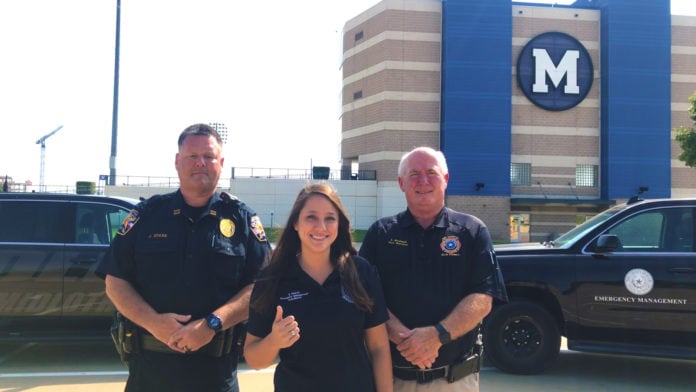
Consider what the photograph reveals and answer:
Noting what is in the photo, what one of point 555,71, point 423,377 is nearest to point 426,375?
point 423,377

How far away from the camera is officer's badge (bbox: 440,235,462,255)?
110 inches

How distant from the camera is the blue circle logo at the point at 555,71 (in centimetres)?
3375

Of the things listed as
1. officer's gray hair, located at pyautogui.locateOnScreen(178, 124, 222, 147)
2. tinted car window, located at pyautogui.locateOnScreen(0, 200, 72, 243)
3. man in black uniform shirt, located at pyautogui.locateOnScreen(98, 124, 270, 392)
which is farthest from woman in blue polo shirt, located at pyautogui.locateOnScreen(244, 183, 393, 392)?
tinted car window, located at pyautogui.locateOnScreen(0, 200, 72, 243)

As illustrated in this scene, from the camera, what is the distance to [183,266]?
2748 millimetres

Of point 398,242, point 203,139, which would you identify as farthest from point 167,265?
point 398,242

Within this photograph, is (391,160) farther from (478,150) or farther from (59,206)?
(59,206)

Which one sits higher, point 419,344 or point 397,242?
point 397,242

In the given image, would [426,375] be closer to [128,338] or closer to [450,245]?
[450,245]

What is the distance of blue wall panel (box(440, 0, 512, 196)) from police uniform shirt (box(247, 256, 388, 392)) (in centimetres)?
3128

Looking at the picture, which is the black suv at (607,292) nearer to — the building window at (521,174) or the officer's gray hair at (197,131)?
the officer's gray hair at (197,131)

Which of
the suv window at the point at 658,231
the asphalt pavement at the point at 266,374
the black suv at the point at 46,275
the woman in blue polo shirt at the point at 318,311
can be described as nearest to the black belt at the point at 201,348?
the woman in blue polo shirt at the point at 318,311

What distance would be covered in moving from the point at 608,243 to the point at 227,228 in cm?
394

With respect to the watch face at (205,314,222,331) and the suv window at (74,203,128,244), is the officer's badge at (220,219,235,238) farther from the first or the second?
the suv window at (74,203,128,244)

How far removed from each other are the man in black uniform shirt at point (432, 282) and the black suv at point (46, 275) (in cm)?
395
